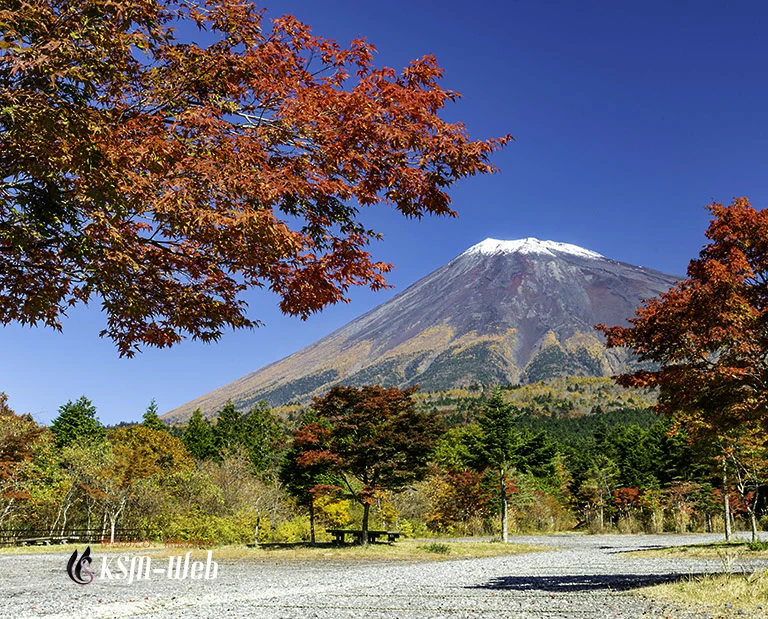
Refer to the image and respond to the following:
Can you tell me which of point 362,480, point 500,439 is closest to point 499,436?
point 500,439

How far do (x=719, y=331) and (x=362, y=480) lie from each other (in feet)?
67.5

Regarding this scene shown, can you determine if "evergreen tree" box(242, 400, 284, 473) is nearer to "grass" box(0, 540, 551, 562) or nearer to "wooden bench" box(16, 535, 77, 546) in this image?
"wooden bench" box(16, 535, 77, 546)

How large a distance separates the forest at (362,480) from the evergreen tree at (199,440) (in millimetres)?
305

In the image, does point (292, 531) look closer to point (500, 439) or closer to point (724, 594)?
point (500, 439)

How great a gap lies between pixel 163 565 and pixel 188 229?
17300 millimetres

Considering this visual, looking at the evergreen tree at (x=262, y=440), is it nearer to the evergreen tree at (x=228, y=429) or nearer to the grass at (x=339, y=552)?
the evergreen tree at (x=228, y=429)

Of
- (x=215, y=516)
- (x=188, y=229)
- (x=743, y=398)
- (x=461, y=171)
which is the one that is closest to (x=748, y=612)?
(x=743, y=398)

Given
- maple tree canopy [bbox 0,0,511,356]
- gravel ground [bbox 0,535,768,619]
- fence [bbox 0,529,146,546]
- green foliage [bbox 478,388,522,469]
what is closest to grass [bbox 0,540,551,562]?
fence [bbox 0,529,146,546]

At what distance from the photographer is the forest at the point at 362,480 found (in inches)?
1027

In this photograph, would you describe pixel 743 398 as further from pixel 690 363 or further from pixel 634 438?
pixel 634 438

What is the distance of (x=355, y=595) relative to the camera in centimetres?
998

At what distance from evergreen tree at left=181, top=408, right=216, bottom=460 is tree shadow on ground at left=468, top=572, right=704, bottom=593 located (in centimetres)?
4854

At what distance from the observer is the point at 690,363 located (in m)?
9.00

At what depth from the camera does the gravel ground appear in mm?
7578
